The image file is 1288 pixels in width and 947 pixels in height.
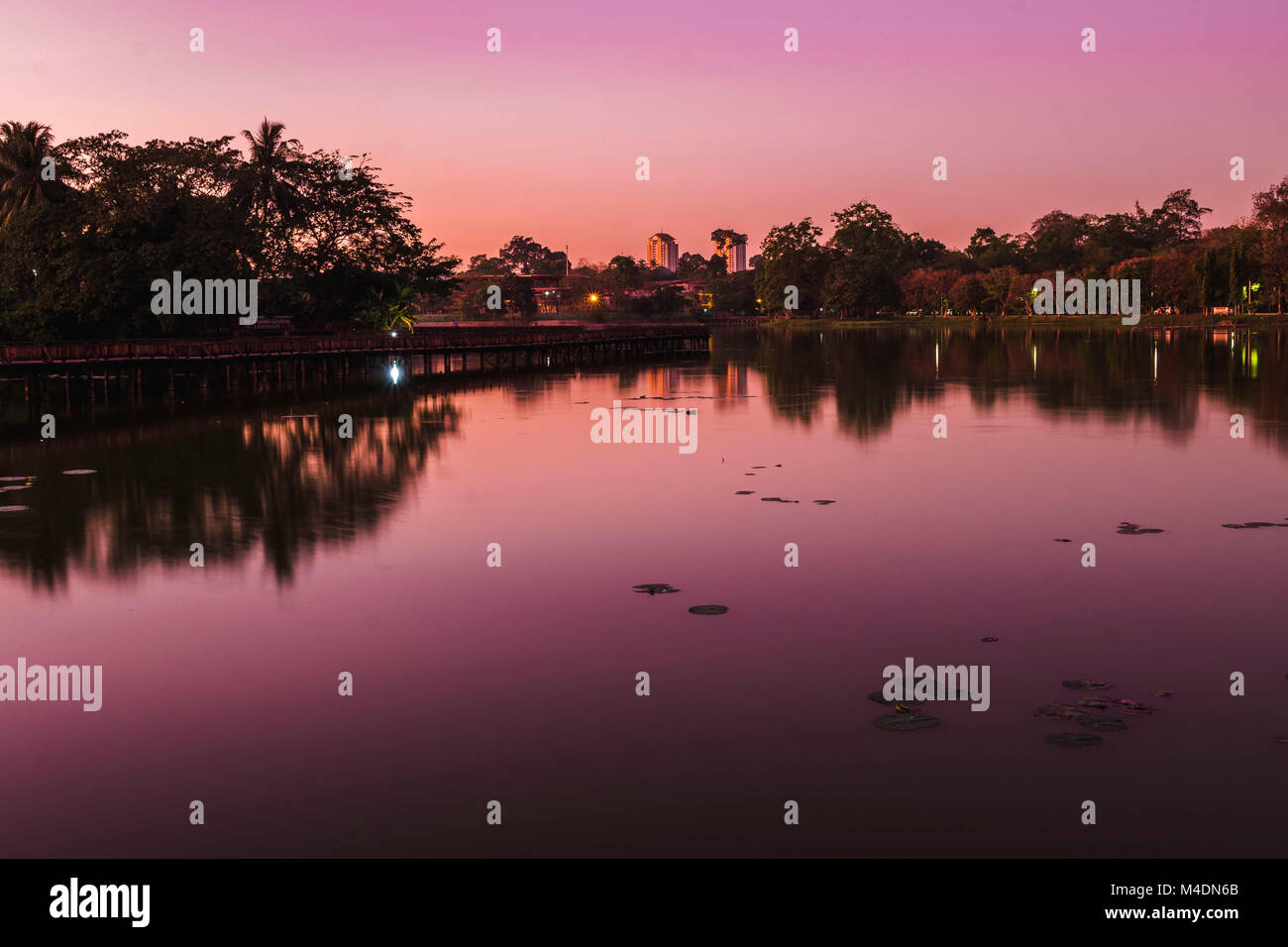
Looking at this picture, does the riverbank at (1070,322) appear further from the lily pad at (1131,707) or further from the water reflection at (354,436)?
the lily pad at (1131,707)

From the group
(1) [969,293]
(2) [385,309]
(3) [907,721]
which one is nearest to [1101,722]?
(3) [907,721]

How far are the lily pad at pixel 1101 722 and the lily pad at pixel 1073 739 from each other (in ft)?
0.75

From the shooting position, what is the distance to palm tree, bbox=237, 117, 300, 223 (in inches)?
2987

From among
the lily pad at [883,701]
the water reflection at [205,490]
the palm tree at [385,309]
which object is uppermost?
the palm tree at [385,309]

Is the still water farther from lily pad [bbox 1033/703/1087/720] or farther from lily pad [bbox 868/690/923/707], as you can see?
lily pad [bbox 868/690/923/707]

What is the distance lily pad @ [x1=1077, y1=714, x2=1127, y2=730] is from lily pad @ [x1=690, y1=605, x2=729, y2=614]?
5.46 m

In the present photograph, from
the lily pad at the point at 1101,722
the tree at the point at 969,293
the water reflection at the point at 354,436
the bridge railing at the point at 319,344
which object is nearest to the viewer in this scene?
the lily pad at the point at 1101,722

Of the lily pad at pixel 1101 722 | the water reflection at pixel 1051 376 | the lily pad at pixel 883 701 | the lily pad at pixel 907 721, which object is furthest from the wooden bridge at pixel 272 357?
the lily pad at pixel 1101 722

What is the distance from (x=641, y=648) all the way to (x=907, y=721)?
151 inches

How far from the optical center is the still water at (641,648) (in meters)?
10.1

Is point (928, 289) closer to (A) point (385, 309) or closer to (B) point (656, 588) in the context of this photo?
(A) point (385, 309)

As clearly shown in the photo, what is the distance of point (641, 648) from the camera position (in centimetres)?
1463

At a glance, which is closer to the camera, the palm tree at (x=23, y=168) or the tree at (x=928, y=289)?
the palm tree at (x=23, y=168)

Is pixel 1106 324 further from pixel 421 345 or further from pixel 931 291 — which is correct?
pixel 421 345
